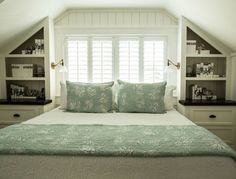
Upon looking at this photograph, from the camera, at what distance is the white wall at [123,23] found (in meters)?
3.30

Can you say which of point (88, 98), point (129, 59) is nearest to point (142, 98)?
point (88, 98)

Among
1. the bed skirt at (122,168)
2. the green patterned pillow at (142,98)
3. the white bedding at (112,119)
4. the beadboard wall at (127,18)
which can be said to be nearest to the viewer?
the bed skirt at (122,168)

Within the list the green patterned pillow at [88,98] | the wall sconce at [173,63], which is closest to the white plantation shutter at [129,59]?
the wall sconce at [173,63]

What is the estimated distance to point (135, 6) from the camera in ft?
10.5

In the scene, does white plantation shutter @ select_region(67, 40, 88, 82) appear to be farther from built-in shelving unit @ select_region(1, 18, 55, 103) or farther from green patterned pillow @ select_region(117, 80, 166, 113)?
green patterned pillow @ select_region(117, 80, 166, 113)

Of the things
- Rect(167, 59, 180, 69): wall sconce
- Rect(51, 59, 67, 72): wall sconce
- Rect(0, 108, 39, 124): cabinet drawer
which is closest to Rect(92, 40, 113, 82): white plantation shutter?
Rect(51, 59, 67, 72): wall sconce

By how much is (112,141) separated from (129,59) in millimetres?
1946

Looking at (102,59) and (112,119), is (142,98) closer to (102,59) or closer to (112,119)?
(112,119)

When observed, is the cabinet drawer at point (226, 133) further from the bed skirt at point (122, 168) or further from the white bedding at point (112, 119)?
the bed skirt at point (122, 168)

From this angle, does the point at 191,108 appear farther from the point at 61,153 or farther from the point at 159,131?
the point at 61,153

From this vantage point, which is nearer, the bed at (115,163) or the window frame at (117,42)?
the bed at (115,163)

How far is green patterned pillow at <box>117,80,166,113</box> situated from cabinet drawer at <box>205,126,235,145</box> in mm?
780

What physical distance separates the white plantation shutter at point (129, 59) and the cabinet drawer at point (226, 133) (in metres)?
1.28

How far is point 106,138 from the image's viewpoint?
168 centimetres
